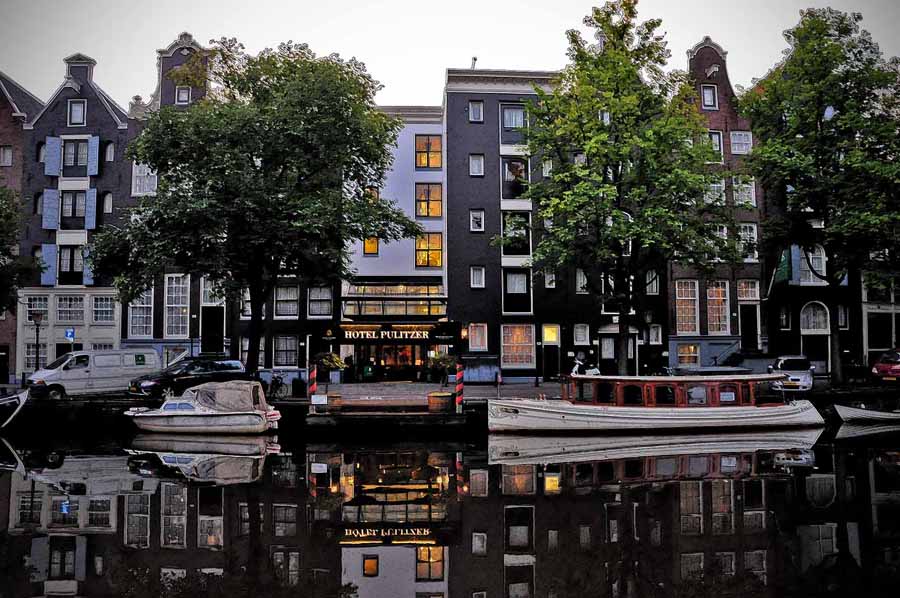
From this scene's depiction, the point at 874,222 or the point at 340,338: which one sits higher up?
the point at 874,222

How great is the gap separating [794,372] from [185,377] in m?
30.3

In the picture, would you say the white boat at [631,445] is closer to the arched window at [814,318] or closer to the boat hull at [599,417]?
the boat hull at [599,417]

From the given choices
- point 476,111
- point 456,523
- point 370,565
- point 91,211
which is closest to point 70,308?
point 91,211

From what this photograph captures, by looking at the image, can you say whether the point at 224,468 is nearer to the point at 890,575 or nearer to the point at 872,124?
the point at 890,575

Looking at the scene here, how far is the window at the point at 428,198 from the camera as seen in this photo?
45.1 meters

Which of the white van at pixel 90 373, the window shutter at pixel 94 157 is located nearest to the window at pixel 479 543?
the white van at pixel 90 373

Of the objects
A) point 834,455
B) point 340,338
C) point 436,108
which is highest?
point 436,108

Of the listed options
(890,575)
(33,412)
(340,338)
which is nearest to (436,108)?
(340,338)

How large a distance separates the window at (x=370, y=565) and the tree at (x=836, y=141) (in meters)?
29.4

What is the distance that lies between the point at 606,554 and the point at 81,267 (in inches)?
1667

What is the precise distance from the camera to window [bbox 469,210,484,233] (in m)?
43.8

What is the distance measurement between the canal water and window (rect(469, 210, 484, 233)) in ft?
70.9

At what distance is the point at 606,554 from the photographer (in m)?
12.6

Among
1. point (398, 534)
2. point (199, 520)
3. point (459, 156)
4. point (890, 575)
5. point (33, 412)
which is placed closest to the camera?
point (890, 575)
